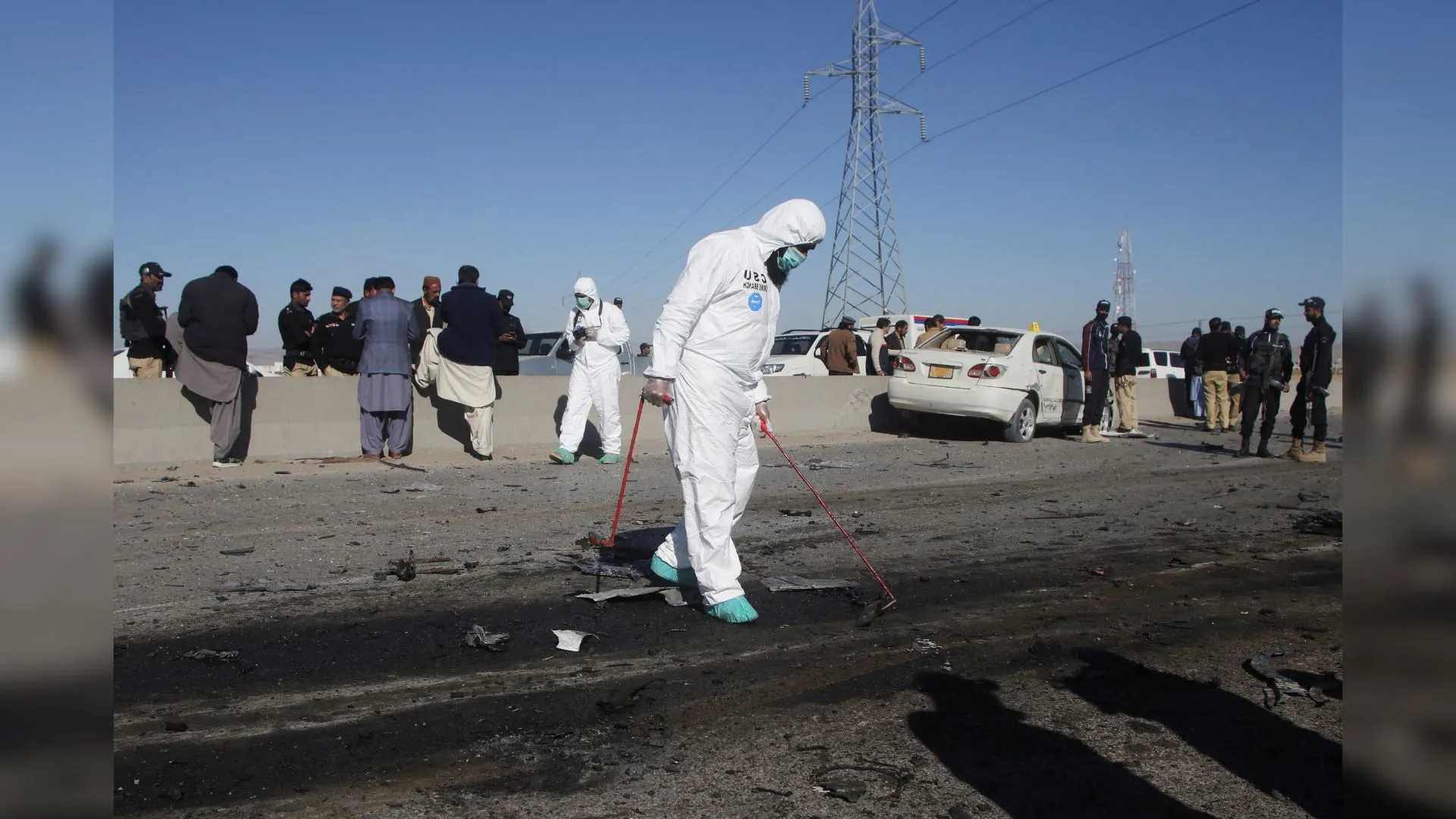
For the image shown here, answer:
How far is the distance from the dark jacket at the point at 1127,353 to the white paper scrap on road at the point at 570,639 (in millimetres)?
14454

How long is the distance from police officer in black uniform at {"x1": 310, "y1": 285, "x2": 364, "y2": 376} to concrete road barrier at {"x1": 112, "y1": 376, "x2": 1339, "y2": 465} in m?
0.68

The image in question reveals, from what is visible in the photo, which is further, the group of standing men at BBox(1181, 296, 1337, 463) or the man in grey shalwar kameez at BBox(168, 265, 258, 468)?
the group of standing men at BBox(1181, 296, 1337, 463)

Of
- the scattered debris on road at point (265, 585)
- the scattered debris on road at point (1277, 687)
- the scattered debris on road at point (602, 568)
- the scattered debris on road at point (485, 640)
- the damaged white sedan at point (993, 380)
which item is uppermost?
the damaged white sedan at point (993, 380)

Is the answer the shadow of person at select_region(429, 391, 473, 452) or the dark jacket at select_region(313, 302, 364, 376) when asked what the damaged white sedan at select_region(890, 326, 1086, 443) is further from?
the dark jacket at select_region(313, 302, 364, 376)

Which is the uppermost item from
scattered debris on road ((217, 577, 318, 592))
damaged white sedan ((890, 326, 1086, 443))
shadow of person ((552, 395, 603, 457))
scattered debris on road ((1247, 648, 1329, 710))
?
damaged white sedan ((890, 326, 1086, 443))

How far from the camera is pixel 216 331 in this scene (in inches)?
434

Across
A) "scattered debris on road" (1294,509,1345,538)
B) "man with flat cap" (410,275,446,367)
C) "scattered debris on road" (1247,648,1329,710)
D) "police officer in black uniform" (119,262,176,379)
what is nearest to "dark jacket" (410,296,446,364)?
"man with flat cap" (410,275,446,367)

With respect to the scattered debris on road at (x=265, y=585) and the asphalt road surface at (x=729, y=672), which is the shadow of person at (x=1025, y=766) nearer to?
the asphalt road surface at (x=729, y=672)

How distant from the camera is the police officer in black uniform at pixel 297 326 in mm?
12984

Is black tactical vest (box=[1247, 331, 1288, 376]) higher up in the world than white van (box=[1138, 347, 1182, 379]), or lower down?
lower down

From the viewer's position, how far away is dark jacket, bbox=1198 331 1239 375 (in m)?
18.4

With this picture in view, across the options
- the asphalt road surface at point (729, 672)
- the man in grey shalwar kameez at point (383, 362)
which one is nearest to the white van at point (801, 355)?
the man in grey shalwar kameez at point (383, 362)

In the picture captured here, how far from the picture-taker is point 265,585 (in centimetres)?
595
